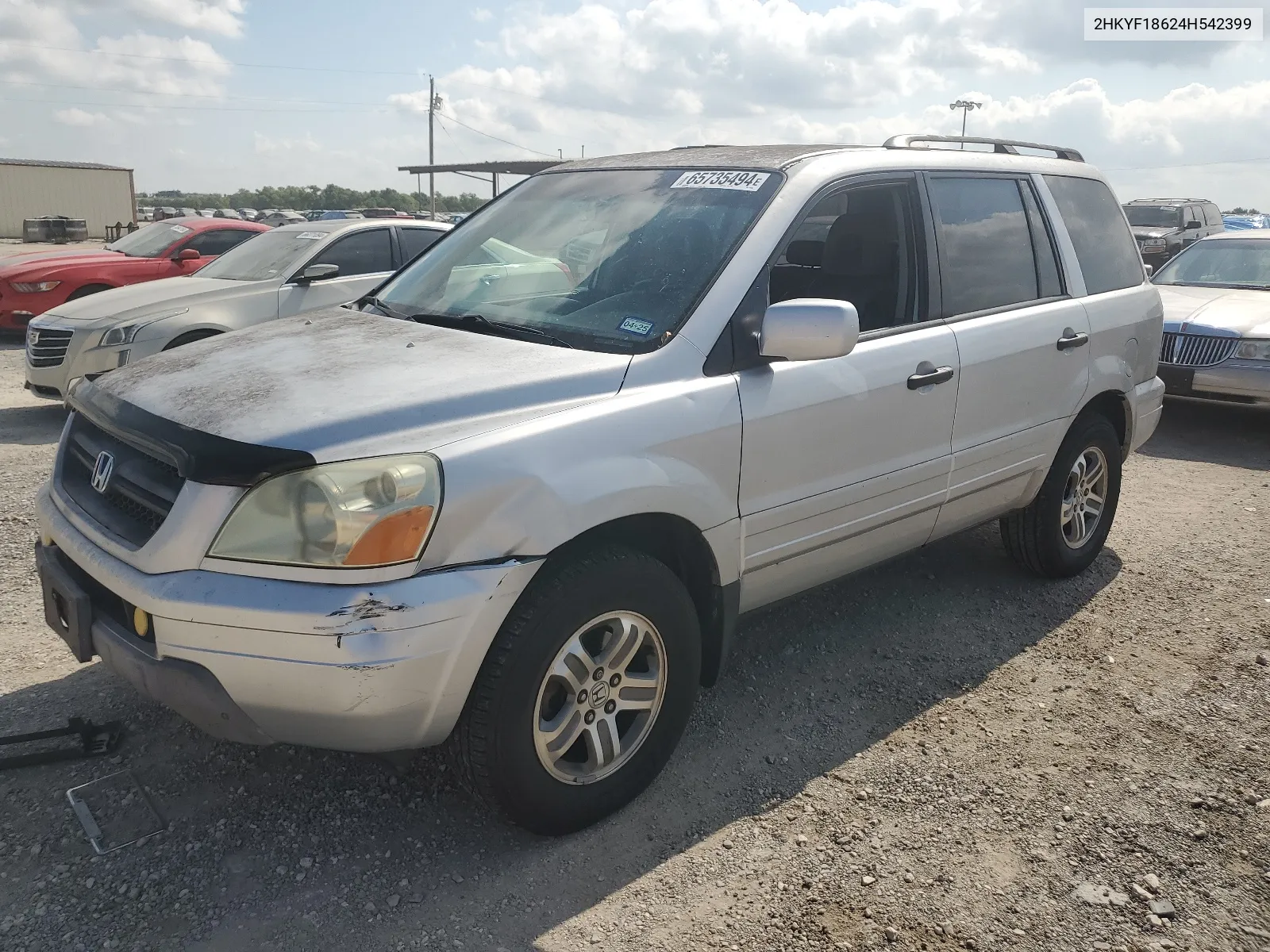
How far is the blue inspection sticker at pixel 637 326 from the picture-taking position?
117 inches

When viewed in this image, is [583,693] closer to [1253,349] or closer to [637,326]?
[637,326]

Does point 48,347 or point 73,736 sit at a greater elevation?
point 48,347

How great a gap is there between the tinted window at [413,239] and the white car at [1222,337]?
5.95 m

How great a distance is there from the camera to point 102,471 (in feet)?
9.11

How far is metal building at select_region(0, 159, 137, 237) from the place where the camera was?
40.2 m

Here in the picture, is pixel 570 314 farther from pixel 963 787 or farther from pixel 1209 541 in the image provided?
pixel 1209 541

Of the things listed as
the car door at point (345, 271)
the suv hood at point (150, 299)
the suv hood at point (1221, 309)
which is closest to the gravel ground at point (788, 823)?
the suv hood at point (150, 299)

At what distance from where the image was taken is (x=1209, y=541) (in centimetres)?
553

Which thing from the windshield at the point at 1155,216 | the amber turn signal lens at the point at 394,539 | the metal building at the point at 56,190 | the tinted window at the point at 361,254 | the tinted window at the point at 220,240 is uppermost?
the metal building at the point at 56,190

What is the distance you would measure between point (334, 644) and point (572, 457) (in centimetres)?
73

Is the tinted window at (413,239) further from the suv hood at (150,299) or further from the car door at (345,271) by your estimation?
the suv hood at (150,299)

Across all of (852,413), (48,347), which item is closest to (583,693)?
(852,413)

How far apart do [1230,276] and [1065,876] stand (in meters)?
8.49

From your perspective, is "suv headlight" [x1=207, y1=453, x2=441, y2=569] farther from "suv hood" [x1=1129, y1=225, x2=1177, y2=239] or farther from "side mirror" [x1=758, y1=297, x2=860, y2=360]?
"suv hood" [x1=1129, y1=225, x2=1177, y2=239]
